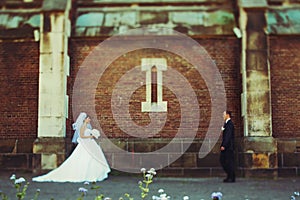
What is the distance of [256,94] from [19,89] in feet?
22.3

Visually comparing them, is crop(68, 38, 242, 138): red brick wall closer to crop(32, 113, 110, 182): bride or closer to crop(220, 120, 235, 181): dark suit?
crop(32, 113, 110, 182): bride

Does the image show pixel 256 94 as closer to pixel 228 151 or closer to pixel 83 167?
pixel 228 151

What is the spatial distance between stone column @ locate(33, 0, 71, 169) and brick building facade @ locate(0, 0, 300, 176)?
0.03 m

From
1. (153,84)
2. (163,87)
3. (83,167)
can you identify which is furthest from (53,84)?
(163,87)

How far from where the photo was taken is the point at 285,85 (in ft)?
35.5

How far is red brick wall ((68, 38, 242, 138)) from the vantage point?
1086 cm

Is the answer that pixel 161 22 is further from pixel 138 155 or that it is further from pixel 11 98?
pixel 11 98

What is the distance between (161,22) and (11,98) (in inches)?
195

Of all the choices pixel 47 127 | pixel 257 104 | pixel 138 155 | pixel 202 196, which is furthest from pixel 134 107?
pixel 202 196

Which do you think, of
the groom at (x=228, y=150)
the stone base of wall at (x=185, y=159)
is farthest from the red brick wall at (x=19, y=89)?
the groom at (x=228, y=150)

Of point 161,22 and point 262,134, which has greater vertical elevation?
point 161,22

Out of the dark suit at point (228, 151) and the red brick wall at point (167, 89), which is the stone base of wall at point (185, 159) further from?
the dark suit at point (228, 151)

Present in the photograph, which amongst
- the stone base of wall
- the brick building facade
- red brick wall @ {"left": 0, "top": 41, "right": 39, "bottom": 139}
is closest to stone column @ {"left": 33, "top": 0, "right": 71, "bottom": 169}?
the brick building facade

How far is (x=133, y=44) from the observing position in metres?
11.1
